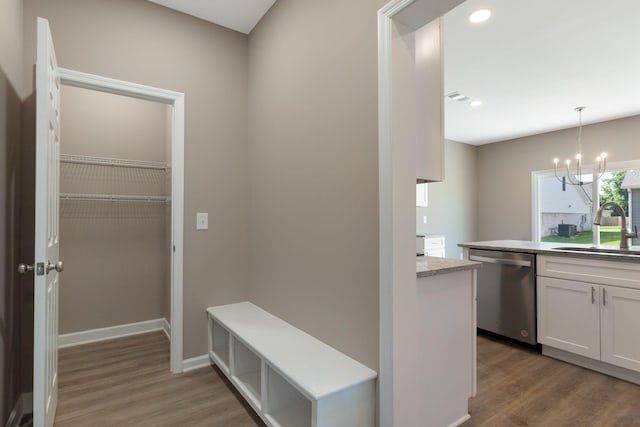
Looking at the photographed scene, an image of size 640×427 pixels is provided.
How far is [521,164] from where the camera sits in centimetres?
575

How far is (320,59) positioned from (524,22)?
164cm

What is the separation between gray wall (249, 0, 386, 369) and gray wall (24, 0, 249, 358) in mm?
141

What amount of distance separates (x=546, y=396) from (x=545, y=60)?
108 inches

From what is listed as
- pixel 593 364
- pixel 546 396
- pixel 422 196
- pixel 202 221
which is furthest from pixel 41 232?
pixel 422 196

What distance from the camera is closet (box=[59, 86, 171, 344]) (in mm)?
3057

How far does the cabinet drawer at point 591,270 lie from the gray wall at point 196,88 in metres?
2.59

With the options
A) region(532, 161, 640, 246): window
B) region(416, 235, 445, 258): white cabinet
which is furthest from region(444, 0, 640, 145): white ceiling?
region(416, 235, 445, 258): white cabinet

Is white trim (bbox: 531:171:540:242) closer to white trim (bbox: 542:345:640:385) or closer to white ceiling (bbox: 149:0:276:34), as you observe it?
white trim (bbox: 542:345:640:385)

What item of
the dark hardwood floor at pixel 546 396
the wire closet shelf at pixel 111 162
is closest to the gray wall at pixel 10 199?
the wire closet shelf at pixel 111 162

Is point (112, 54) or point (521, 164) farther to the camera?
point (521, 164)

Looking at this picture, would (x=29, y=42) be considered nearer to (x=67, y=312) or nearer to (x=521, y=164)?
(x=67, y=312)

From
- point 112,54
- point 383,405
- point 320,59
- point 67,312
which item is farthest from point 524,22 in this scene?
point 67,312

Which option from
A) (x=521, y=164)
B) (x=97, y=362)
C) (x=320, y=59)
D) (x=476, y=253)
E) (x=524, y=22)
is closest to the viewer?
(x=320, y=59)

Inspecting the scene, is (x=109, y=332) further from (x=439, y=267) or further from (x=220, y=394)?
(x=439, y=267)
